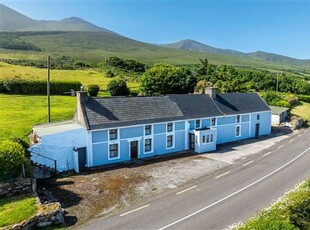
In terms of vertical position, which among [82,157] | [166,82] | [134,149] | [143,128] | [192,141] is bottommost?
[82,157]

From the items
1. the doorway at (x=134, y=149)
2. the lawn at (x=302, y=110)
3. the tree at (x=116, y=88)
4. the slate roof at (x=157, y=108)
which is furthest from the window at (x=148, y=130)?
the lawn at (x=302, y=110)

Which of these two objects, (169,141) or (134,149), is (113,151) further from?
(169,141)

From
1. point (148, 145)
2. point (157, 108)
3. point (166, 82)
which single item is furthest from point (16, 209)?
point (166, 82)

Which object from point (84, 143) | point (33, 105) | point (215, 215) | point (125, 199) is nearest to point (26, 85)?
point (33, 105)

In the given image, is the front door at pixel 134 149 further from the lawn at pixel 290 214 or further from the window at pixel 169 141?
the lawn at pixel 290 214

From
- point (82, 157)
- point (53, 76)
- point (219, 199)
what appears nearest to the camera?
point (219, 199)

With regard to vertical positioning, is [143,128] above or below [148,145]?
above

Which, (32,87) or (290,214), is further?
(32,87)

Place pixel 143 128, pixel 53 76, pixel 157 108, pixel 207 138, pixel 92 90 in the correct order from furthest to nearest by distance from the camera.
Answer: pixel 53 76, pixel 92 90, pixel 207 138, pixel 157 108, pixel 143 128

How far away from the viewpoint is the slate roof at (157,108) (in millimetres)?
28531

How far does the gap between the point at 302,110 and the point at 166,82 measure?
29501 millimetres

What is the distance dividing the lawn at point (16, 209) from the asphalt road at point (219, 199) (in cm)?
318

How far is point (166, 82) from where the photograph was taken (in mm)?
65062

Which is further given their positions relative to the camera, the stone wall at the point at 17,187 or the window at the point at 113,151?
the window at the point at 113,151
